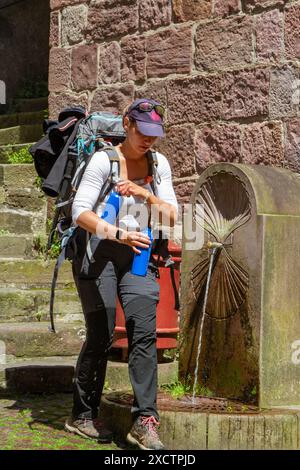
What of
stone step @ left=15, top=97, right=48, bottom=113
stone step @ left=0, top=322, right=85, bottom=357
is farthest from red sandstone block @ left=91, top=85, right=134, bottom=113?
stone step @ left=15, top=97, right=48, bottom=113

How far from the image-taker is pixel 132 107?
4.94 meters

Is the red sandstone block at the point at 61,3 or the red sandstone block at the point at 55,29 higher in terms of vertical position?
the red sandstone block at the point at 61,3

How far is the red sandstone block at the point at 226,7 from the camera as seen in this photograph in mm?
7250

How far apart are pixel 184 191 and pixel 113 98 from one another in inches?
49.1

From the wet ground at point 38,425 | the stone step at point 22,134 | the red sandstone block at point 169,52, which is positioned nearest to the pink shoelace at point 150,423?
the wet ground at point 38,425

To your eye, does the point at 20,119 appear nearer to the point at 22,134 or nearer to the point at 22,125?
the point at 22,125

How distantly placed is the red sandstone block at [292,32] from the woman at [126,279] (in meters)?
2.16

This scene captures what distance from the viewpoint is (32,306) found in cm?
757

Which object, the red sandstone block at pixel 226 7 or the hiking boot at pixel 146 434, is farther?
the red sandstone block at pixel 226 7

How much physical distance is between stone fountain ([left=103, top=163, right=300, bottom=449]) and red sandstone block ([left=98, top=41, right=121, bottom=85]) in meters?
3.01

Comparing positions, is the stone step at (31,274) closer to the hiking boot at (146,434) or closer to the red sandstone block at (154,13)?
the red sandstone block at (154,13)

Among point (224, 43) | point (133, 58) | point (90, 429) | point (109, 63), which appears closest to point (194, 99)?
point (224, 43)

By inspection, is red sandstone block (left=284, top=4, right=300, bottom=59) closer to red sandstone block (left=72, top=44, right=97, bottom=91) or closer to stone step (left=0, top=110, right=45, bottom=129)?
red sandstone block (left=72, top=44, right=97, bottom=91)

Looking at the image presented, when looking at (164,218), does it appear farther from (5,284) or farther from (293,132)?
(5,284)
